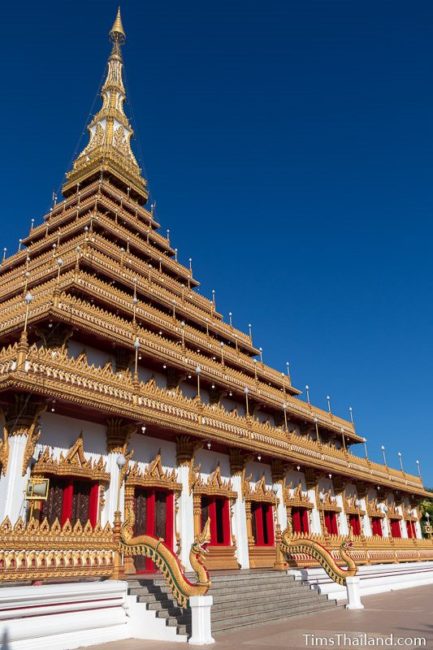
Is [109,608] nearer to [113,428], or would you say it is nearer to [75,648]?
[75,648]

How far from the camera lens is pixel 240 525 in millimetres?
22938

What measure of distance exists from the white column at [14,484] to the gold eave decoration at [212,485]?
301 inches

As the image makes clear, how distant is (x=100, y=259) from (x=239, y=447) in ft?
36.3

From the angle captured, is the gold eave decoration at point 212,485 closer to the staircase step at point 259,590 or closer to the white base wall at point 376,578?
the white base wall at point 376,578

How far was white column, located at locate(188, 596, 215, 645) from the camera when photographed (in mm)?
11398

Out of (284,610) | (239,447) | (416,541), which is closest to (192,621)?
(284,610)

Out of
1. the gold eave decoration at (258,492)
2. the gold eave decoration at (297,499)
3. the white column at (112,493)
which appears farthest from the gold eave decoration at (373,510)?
the white column at (112,493)

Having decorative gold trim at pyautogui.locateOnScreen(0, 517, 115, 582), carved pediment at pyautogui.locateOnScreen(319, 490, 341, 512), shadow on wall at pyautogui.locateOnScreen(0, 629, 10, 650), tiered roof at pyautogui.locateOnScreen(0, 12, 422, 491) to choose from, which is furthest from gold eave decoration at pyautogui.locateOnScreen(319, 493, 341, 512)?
shadow on wall at pyautogui.locateOnScreen(0, 629, 10, 650)

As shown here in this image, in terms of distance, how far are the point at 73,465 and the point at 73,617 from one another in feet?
18.4

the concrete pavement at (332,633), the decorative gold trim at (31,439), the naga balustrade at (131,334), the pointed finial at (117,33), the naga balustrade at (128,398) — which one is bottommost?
the concrete pavement at (332,633)

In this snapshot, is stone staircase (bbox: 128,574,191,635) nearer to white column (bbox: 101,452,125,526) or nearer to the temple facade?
the temple facade

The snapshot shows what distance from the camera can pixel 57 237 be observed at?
29.8m

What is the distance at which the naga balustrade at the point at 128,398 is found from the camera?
14836mm

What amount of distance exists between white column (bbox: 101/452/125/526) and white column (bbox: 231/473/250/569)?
23.3 feet
